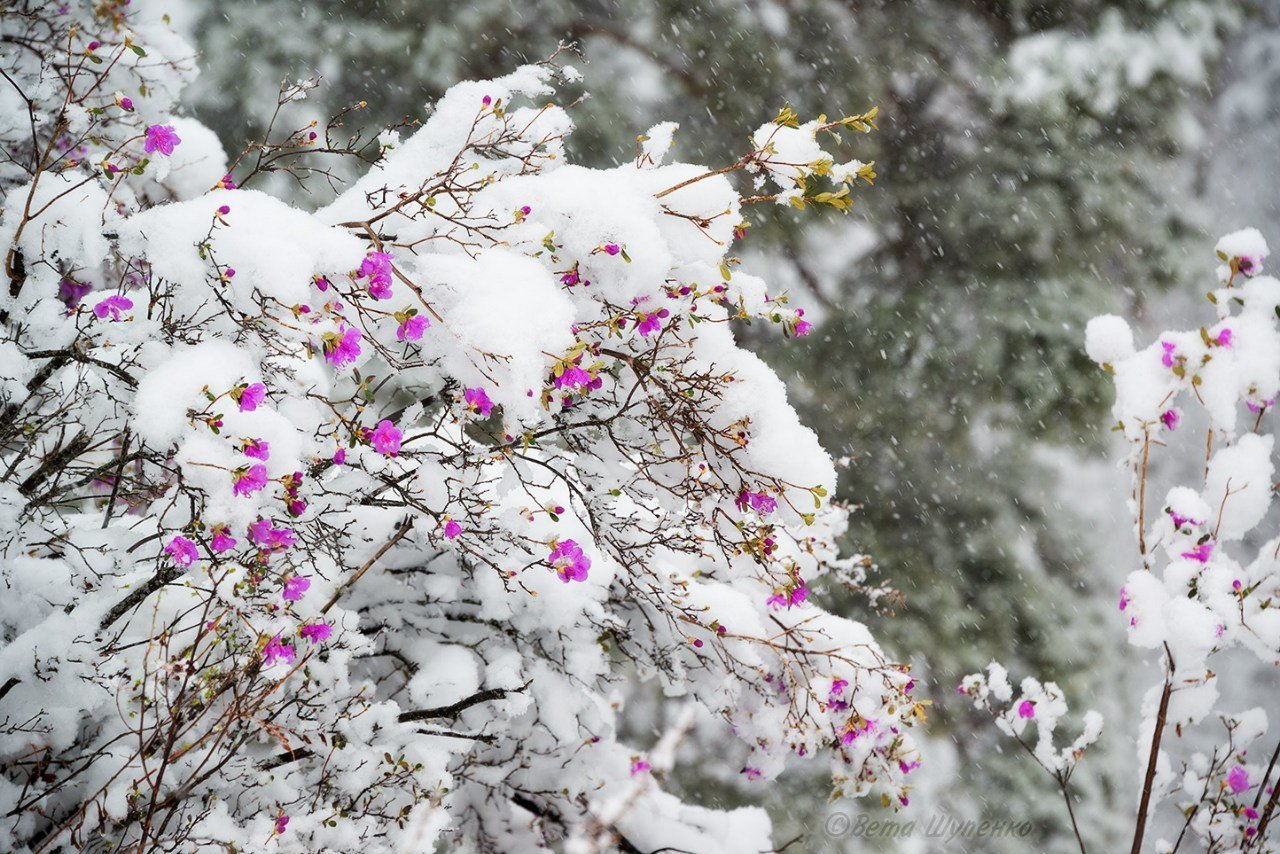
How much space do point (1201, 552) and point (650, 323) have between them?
209 cm

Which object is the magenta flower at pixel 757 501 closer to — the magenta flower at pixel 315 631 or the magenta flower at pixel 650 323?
the magenta flower at pixel 650 323

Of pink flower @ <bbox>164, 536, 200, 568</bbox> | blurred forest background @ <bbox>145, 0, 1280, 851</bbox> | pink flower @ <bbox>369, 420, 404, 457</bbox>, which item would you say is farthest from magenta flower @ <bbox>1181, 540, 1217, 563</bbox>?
blurred forest background @ <bbox>145, 0, 1280, 851</bbox>

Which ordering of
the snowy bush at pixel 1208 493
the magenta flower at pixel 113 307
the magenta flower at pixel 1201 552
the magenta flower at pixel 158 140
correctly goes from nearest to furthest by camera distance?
the magenta flower at pixel 113 307 → the magenta flower at pixel 158 140 → the snowy bush at pixel 1208 493 → the magenta flower at pixel 1201 552

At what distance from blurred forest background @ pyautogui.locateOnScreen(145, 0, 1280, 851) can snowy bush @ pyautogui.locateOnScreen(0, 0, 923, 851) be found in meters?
3.23

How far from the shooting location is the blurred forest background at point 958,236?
612 centimetres

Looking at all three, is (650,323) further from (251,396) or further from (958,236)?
(958,236)

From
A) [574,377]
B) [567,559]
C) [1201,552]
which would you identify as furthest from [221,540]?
[1201,552]

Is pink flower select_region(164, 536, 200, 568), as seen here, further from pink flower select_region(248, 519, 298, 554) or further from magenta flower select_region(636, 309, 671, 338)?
magenta flower select_region(636, 309, 671, 338)

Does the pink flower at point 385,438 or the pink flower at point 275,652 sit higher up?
the pink flower at point 385,438

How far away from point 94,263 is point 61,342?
11.2 inches

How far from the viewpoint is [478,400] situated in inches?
69.6

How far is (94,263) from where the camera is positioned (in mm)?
1921

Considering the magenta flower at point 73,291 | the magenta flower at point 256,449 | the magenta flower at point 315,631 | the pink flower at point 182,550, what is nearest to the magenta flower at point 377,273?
the magenta flower at point 256,449

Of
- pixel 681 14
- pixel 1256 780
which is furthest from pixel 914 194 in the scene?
pixel 1256 780
